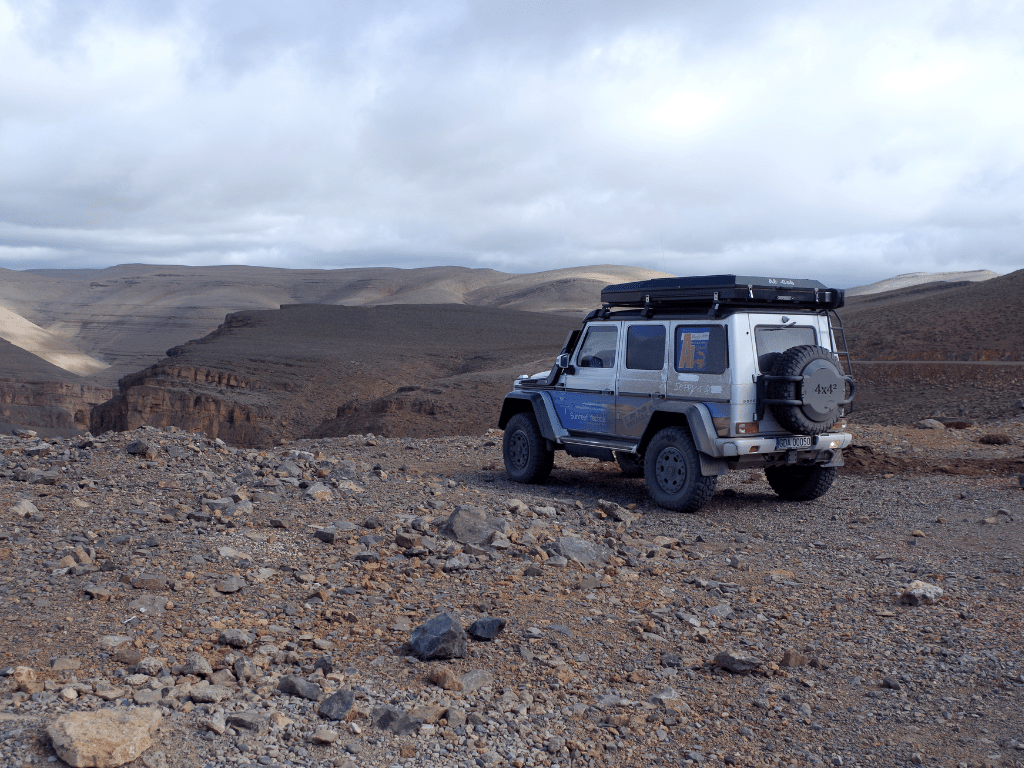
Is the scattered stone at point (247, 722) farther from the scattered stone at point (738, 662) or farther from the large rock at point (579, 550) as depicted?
the large rock at point (579, 550)

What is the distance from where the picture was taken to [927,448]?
42.1 feet

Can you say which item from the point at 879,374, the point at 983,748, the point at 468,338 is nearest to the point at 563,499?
the point at 983,748

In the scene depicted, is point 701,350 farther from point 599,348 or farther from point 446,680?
point 446,680

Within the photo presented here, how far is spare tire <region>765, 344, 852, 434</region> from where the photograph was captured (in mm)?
8266

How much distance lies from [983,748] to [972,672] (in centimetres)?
85

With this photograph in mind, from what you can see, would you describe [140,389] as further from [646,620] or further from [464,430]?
[646,620]

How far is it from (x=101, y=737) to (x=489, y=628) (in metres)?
2.15

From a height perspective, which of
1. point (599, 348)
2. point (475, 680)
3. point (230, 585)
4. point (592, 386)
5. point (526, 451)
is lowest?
point (475, 680)

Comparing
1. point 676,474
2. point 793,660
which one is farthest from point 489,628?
point 676,474

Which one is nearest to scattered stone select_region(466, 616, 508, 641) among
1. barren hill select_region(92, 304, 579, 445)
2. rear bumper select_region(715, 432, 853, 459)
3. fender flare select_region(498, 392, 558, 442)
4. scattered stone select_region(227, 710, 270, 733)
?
scattered stone select_region(227, 710, 270, 733)

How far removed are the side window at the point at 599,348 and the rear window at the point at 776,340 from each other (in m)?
1.74

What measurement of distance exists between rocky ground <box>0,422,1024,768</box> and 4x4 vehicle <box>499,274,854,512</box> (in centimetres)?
62

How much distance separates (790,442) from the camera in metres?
8.61

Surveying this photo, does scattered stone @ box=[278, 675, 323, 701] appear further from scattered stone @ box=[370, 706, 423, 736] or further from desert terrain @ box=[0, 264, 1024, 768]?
scattered stone @ box=[370, 706, 423, 736]
